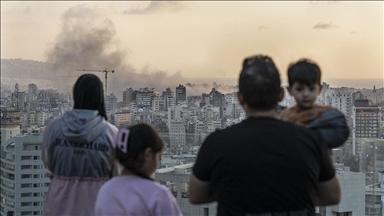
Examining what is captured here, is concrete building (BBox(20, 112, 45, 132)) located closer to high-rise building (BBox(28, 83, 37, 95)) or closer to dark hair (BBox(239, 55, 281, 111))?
high-rise building (BBox(28, 83, 37, 95))

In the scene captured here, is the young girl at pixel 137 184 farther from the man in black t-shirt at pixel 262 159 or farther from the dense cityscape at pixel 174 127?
the dense cityscape at pixel 174 127

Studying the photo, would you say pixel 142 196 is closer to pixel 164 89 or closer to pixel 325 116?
pixel 325 116

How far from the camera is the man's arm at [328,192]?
125 centimetres

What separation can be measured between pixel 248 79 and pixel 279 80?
0.21 feet

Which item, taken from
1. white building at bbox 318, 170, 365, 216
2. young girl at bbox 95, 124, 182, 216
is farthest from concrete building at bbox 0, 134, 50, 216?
young girl at bbox 95, 124, 182, 216

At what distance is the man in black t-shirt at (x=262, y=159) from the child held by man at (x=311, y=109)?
77mm

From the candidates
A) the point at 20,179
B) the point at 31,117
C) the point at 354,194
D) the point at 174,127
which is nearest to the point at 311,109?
the point at 354,194

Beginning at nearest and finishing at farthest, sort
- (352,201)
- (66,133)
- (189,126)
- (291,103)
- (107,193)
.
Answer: (107,193) → (291,103) → (66,133) → (352,201) → (189,126)

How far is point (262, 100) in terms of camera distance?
48.0 inches

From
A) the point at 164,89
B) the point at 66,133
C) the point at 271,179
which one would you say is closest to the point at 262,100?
the point at 271,179

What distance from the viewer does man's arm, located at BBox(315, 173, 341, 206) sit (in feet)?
4.12

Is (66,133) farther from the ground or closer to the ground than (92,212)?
farther from the ground

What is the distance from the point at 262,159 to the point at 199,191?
0.16 m

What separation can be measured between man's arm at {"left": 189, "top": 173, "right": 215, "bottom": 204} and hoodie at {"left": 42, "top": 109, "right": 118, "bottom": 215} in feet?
1.31
